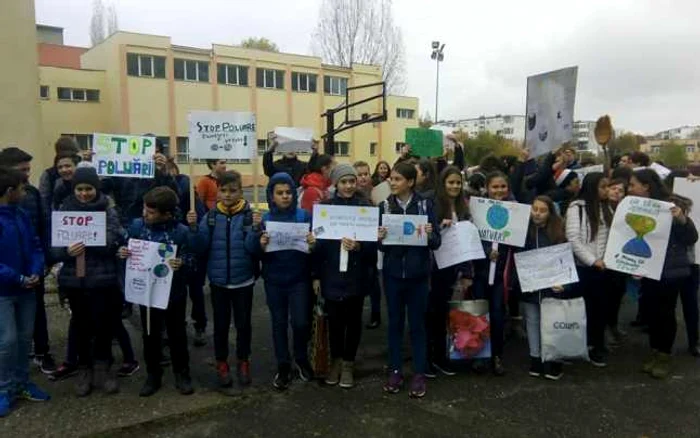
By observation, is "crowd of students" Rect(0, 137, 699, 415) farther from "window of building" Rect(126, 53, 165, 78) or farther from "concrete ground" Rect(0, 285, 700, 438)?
→ "window of building" Rect(126, 53, 165, 78)

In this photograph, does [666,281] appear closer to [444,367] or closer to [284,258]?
[444,367]

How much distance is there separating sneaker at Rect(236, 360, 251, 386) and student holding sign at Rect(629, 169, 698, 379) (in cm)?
379

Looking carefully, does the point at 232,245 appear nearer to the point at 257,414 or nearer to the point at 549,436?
the point at 257,414

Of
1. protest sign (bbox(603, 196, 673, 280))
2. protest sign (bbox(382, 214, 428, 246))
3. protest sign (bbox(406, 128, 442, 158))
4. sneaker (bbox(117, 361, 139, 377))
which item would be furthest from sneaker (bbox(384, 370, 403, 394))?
protest sign (bbox(406, 128, 442, 158))

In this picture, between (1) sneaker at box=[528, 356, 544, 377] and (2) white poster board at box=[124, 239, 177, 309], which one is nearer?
(2) white poster board at box=[124, 239, 177, 309]

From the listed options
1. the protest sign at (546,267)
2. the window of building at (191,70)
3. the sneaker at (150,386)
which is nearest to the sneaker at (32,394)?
the sneaker at (150,386)

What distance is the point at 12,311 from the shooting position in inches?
175

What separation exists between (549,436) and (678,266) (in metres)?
2.31

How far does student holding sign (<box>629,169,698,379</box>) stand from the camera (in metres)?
5.23

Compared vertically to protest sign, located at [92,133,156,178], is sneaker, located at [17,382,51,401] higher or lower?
lower

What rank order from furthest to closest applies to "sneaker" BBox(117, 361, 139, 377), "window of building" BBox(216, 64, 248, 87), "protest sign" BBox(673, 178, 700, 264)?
"window of building" BBox(216, 64, 248, 87), "protest sign" BBox(673, 178, 700, 264), "sneaker" BBox(117, 361, 139, 377)

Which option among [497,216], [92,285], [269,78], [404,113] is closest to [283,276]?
[92,285]

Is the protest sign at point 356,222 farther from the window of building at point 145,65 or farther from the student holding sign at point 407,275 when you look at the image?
the window of building at point 145,65

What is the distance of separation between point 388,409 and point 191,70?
39.4 m
